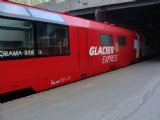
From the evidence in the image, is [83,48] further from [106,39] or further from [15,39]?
[15,39]

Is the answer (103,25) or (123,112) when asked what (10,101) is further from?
(103,25)

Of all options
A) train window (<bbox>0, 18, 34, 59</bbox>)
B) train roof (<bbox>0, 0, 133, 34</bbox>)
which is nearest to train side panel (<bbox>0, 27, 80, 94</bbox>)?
train window (<bbox>0, 18, 34, 59</bbox>)

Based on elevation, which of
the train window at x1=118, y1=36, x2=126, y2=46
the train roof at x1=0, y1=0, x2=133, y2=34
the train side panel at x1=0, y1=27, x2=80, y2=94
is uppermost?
the train roof at x1=0, y1=0, x2=133, y2=34

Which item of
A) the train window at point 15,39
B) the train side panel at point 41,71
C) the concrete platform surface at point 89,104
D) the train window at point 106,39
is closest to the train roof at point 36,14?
the train window at point 15,39

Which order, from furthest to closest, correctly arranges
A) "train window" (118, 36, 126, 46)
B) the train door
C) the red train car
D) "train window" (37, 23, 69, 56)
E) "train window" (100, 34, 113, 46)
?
Answer: 1. "train window" (118, 36, 126, 46)
2. "train window" (100, 34, 113, 46)
3. the train door
4. "train window" (37, 23, 69, 56)
5. the red train car

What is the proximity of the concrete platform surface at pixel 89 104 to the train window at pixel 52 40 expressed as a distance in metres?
1.34

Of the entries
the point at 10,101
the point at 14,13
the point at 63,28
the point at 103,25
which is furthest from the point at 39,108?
the point at 103,25

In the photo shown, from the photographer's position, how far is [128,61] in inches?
900

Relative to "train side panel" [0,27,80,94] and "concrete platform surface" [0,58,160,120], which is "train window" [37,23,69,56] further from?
"concrete platform surface" [0,58,160,120]

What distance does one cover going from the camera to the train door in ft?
44.6

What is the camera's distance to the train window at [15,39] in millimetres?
8930

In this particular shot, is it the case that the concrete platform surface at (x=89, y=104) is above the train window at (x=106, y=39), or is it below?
below

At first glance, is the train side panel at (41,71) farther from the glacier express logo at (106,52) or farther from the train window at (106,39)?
the train window at (106,39)

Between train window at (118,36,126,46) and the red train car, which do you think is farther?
train window at (118,36,126,46)
